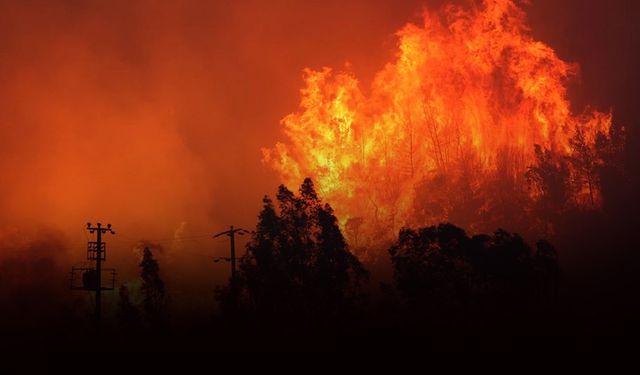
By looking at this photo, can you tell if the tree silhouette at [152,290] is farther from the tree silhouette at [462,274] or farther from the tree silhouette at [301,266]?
the tree silhouette at [462,274]

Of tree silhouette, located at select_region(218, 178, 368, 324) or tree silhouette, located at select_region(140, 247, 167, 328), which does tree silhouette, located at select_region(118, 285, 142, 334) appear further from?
tree silhouette, located at select_region(218, 178, 368, 324)

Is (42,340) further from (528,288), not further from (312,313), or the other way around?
(528,288)

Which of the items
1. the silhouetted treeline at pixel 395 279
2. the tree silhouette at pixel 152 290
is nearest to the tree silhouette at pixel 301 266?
the silhouetted treeline at pixel 395 279

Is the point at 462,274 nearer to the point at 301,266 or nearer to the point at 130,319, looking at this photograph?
the point at 301,266

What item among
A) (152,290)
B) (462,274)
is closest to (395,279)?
(462,274)

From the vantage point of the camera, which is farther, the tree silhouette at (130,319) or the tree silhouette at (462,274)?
the tree silhouette at (130,319)

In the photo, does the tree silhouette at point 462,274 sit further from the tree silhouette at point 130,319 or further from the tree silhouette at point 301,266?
the tree silhouette at point 130,319

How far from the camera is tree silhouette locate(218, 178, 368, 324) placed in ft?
135

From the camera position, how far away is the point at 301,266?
1688 inches

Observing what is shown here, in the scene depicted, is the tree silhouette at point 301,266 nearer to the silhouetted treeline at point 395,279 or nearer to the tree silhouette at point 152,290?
the silhouetted treeline at point 395,279

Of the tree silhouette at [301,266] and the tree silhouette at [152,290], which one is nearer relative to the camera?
the tree silhouette at [301,266]

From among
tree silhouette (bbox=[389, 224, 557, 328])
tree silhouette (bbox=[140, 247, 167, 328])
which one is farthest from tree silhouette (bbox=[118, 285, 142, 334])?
tree silhouette (bbox=[389, 224, 557, 328])

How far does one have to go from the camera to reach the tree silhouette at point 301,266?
135 ft

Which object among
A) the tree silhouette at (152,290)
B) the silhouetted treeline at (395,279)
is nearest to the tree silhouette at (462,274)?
the silhouetted treeline at (395,279)
